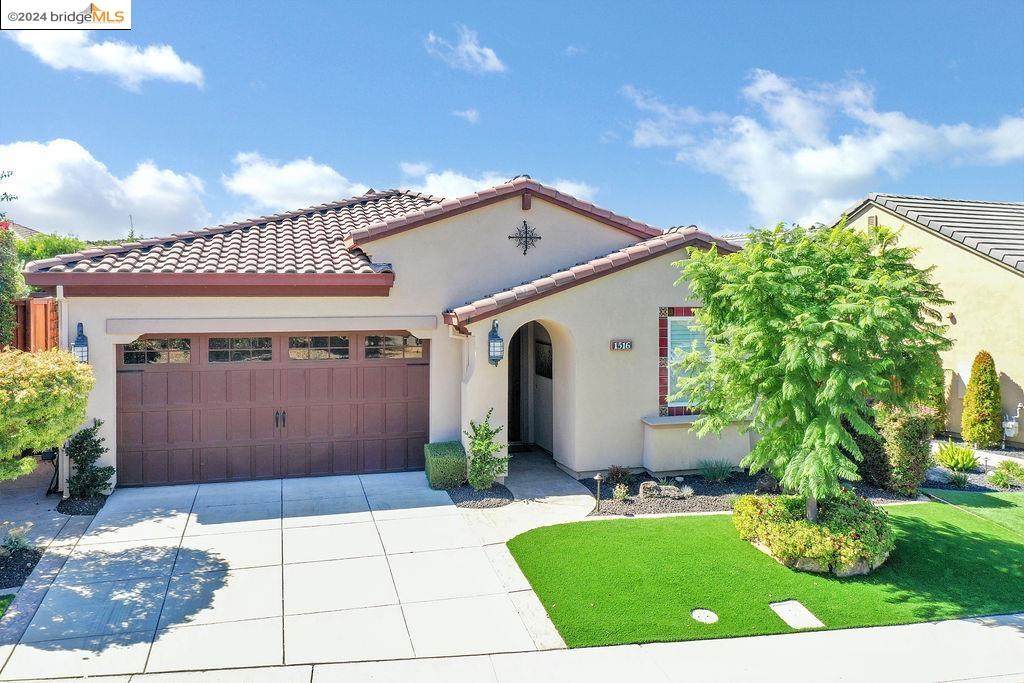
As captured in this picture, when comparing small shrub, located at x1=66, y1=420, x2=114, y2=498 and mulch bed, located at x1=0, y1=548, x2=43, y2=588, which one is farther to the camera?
small shrub, located at x1=66, y1=420, x2=114, y2=498

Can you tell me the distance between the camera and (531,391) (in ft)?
46.9

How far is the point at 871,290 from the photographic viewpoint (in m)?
7.21

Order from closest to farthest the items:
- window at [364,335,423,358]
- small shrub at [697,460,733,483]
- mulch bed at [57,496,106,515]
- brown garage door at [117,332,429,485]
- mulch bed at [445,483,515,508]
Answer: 1. mulch bed at [57,496,106,515]
2. mulch bed at [445,483,515,508]
3. brown garage door at [117,332,429,485]
4. small shrub at [697,460,733,483]
5. window at [364,335,423,358]

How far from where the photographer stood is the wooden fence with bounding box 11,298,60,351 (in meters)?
11.0

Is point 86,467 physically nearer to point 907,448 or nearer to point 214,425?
point 214,425

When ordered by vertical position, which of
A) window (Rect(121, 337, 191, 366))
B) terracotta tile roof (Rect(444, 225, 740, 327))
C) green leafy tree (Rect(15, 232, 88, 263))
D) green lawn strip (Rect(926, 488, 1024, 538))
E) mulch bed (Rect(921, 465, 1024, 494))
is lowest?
green lawn strip (Rect(926, 488, 1024, 538))

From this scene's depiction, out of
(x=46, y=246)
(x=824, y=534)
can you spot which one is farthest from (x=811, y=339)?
(x=46, y=246)

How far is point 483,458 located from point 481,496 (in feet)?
2.17

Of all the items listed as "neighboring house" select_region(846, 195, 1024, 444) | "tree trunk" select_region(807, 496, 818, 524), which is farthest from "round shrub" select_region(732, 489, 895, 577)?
"neighboring house" select_region(846, 195, 1024, 444)

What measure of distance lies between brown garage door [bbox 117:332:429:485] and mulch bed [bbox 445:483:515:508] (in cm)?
166

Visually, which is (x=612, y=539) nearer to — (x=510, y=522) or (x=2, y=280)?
(x=510, y=522)

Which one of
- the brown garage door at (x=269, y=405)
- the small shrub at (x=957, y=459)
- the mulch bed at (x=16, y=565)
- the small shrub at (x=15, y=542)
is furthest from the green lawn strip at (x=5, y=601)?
the small shrub at (x=957, y=459)

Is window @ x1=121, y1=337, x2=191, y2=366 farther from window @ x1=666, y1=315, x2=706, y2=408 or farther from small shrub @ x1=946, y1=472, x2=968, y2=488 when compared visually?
small shrub @ x1=946, y1=472, x2=968, y2=488

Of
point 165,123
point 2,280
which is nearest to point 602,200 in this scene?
point 165,123
